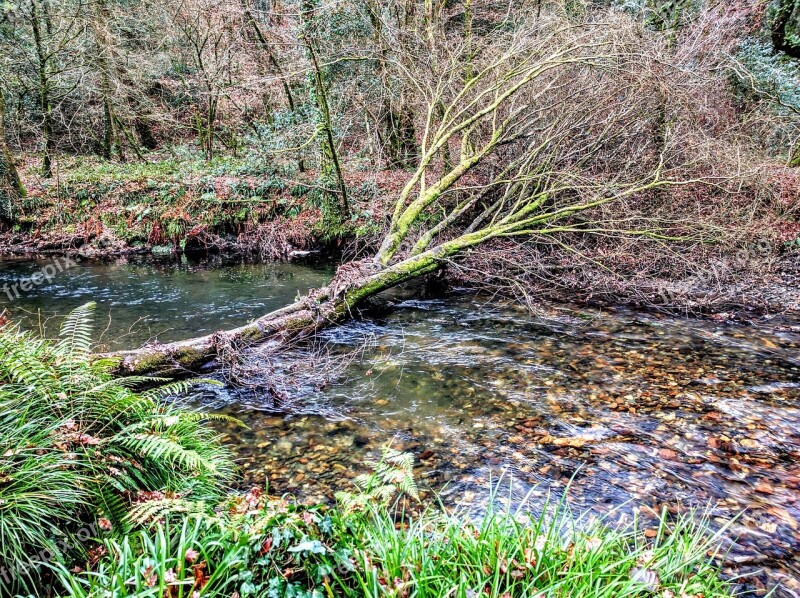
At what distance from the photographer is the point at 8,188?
45.5ft

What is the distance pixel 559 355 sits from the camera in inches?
259

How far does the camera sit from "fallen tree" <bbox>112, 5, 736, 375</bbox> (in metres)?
8.27

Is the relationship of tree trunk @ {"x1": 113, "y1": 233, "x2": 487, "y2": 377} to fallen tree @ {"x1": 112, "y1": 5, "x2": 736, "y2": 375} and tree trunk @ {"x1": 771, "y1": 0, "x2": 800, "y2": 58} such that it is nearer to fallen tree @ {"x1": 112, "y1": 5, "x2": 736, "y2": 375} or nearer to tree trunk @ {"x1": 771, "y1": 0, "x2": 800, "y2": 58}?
fallen tree @ {"x1": 112, "y1": 5, "x2": 736, "y2": 375}

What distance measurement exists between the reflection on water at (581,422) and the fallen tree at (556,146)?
6.18ft

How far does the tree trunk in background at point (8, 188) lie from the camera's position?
543 inches

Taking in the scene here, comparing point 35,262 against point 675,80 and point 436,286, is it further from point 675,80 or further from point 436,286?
point 675,80

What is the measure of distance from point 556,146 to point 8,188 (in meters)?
16.2

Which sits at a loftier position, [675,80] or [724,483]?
[675,80]

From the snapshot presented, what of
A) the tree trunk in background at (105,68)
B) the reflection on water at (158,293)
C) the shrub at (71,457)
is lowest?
the reflection on water at (158,293)

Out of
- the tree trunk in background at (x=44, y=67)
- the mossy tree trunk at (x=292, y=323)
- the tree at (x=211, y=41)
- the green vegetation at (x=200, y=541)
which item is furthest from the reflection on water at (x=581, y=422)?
the tree trunk in background at (x=44, y=67)

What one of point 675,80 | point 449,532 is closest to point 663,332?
point 675,80

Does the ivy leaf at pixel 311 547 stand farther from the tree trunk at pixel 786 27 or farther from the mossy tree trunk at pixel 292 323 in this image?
the tree trunk at pixel 786 27

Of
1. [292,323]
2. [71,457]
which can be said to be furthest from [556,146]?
[71,457]

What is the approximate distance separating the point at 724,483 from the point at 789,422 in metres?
1.60
